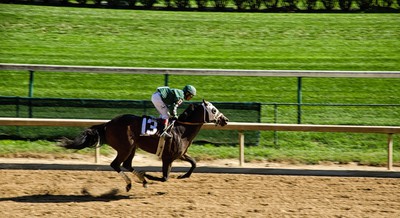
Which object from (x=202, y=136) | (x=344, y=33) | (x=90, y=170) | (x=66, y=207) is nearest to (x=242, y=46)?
(x=344, y=33)

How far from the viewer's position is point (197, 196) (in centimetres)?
1223

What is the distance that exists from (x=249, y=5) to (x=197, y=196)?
14918 millimetres

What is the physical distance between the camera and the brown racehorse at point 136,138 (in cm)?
1252

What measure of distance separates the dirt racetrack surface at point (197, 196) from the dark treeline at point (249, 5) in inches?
505

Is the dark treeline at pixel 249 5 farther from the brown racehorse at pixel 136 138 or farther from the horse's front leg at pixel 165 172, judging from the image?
the horse's front leg at pixel 165 172

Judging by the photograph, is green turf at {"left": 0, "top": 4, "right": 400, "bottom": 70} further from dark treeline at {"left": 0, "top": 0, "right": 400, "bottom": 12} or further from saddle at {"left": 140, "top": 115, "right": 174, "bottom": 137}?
saddle at {"left": 140, "top": 115, "right": 174, "bottom": 137}

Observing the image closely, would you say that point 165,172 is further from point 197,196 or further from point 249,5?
point 249,5

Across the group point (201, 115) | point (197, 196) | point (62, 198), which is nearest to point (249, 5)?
point (201, 115)

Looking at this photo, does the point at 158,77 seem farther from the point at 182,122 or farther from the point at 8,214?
the point at 8,214

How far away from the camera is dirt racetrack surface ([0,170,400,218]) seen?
11.2m

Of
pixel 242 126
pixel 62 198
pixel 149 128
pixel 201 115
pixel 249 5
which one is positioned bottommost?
pixel 62 198

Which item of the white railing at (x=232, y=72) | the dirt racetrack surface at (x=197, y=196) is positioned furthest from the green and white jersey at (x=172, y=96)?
the white railing at (x=232, y=72)

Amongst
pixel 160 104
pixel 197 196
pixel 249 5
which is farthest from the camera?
pixel 249 5

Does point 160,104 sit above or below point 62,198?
above
